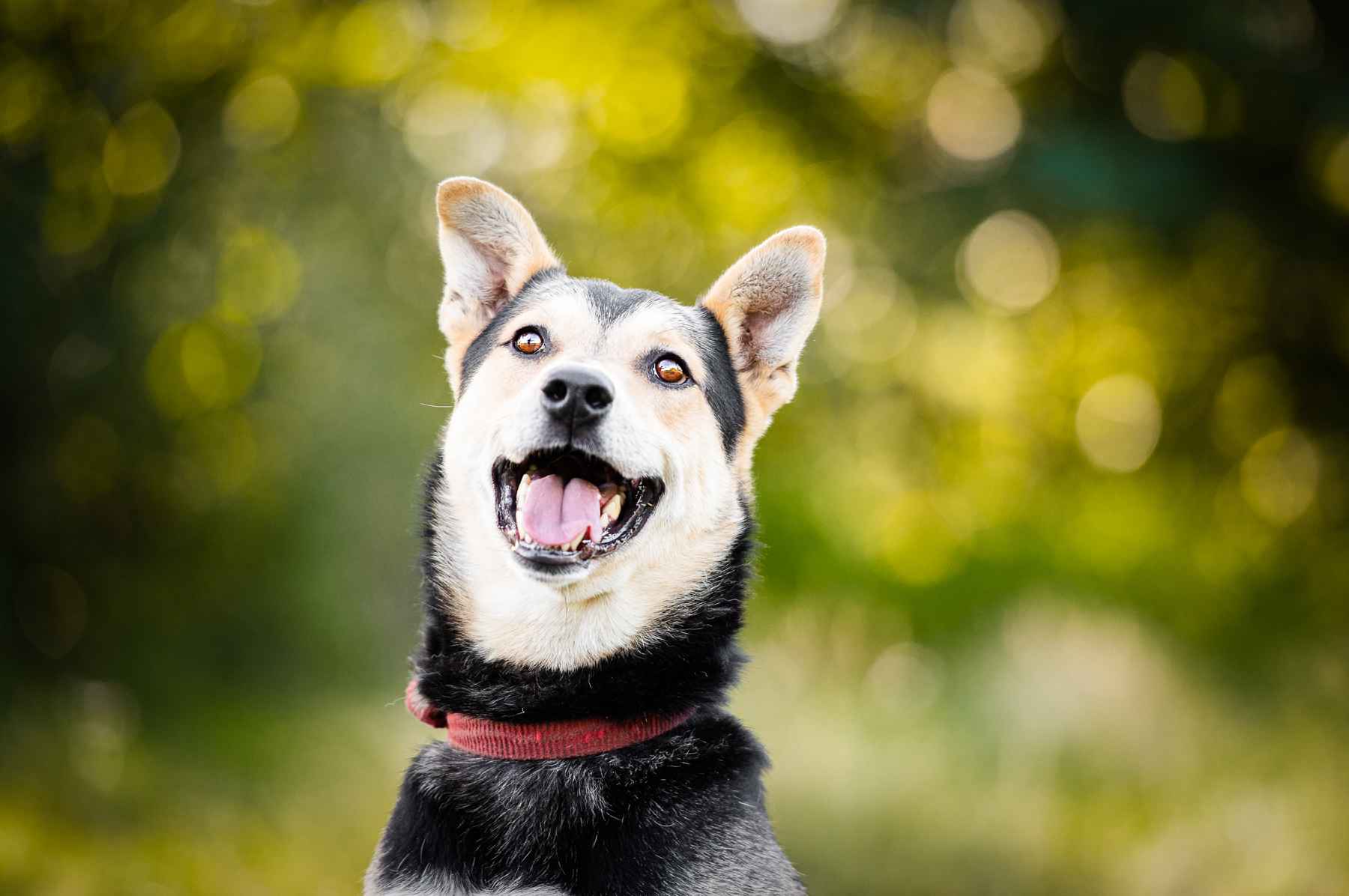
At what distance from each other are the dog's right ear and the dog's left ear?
708 mm

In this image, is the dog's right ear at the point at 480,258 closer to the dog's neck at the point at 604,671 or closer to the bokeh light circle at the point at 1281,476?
the dog's neck at the point at 604,671

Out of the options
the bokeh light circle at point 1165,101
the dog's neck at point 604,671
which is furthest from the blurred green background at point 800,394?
the dog's neck at point 604,671

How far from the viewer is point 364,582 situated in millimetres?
10195

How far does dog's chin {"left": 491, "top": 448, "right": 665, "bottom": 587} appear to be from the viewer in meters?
3.28

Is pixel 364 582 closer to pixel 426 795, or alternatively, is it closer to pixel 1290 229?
pixel 426 795

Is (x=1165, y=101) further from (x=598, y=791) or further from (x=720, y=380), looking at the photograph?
(x=598, y=791)

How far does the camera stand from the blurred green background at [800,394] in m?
Answer: 7.45

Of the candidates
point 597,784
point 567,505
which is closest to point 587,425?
point 567,505

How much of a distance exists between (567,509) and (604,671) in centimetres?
51

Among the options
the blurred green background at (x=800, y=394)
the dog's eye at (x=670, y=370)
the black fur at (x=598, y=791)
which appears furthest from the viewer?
the blurred green background at (x=800, y=394)

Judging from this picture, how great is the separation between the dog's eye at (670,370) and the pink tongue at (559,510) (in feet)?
1.83

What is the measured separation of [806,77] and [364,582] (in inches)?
230

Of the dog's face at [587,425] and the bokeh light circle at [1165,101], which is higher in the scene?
the bokeh light circle at [1165,101]

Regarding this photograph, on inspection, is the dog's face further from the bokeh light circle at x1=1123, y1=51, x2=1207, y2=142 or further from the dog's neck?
the bokeh light circle at x1=1123, y1=51, x2=1207, y2=142
